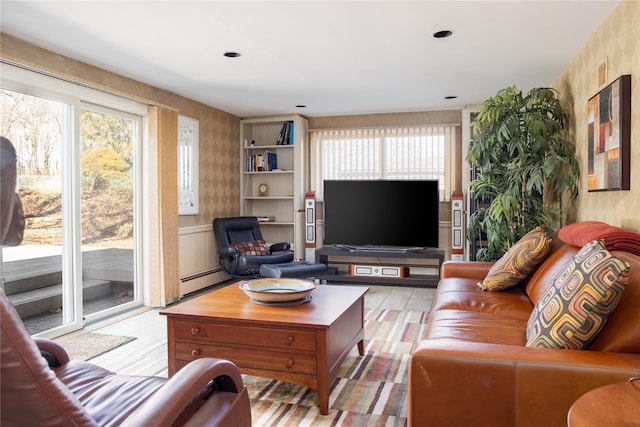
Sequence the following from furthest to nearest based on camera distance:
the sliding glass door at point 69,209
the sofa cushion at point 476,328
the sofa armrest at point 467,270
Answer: the sofa armrest at point 467,270 < the sliding glass door at point 69,209 < the sofa cushion at point 476,328

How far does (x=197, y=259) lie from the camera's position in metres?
5.41

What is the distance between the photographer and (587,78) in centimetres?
346

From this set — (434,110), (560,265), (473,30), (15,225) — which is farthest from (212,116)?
(15,225)

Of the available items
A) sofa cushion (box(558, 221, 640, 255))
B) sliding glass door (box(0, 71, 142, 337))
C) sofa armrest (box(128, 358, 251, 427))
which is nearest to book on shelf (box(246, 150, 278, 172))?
sliding glass door (box(0, 71, 142, 337))

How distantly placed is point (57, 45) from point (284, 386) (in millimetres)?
2919

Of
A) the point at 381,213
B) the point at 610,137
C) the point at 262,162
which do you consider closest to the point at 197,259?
the point at 262,162

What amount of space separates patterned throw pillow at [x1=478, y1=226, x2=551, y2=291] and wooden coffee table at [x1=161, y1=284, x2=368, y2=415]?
1109mm

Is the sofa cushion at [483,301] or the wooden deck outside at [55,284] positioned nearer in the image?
the sofa cushion at [483,301]

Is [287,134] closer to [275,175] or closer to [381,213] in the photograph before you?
[275,175]

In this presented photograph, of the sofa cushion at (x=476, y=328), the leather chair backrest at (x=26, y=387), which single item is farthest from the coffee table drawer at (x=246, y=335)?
the leather chair backrest at (x=26, y=387)

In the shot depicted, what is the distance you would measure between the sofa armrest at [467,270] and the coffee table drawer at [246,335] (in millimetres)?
1747

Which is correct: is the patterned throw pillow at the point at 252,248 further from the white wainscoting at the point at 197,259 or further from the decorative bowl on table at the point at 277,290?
the decorative bowl on table at the point at 277,290

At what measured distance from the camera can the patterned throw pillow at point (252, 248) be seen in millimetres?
5559

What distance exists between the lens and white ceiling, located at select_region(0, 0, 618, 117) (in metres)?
2.79
